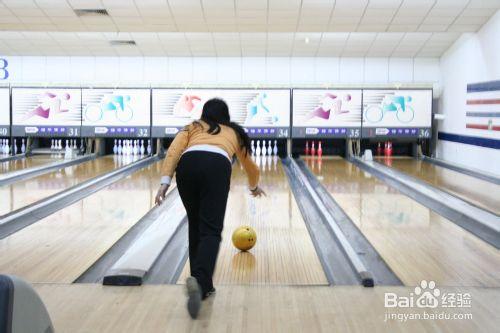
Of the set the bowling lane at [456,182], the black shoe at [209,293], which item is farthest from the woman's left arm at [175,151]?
the bowling lane at [456,182]

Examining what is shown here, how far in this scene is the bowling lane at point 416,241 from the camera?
3514mm

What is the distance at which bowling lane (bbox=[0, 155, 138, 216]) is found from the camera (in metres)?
5.80

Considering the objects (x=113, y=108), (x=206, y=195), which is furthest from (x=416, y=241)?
(x=113, y=108)

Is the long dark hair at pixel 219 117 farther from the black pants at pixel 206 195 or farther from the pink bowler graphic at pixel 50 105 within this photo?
the pink bowler graphic at pixel 50 105

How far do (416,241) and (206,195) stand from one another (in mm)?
2011

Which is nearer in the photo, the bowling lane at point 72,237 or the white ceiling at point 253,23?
the bowling lane at point 72,237

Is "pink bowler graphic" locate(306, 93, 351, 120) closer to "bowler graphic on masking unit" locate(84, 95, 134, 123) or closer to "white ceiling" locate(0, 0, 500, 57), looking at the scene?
"white ceiling" locate(0, 0, 500, 57)

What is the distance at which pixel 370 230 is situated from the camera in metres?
4.72

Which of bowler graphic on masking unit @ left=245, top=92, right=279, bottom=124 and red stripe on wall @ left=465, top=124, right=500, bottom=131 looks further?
bowler graphic on masking unit @ left=245, top=92, right=279, bottom=124

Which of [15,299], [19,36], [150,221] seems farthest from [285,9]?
[15,299]

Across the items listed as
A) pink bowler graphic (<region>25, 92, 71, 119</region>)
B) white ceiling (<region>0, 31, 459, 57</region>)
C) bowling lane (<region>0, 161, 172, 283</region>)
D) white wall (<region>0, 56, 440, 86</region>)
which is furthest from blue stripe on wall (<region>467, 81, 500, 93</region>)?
pink bowler graphic (<region>25, 92, 71, 119</region>)

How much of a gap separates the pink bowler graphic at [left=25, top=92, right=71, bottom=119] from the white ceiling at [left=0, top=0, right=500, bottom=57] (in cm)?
89

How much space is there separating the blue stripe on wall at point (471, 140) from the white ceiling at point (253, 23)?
59.1 inches

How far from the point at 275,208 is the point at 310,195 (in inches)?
32.7
